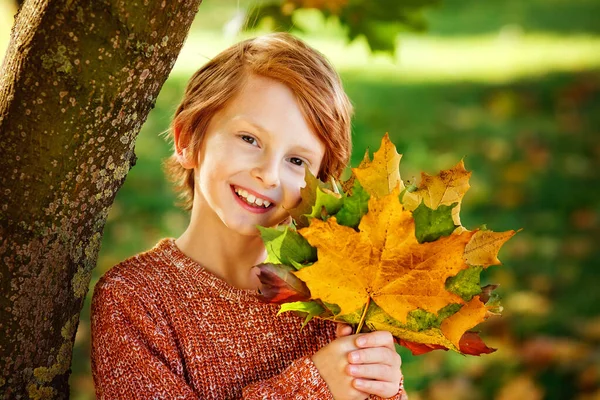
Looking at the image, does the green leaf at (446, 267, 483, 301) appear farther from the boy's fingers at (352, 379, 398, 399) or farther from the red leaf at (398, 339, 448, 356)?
the boy's fingers at (352, 379, 398, 399)

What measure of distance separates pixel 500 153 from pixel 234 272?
3.51 meters

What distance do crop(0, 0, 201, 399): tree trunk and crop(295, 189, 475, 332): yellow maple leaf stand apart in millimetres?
414

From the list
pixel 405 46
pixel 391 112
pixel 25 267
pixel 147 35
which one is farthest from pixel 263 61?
pixel 405 46

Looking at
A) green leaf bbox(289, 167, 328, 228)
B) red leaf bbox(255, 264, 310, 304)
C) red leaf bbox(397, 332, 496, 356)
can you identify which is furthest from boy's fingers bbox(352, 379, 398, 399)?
green leaf bbox(289, 167, 328, 228)

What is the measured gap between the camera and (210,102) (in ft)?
6.26

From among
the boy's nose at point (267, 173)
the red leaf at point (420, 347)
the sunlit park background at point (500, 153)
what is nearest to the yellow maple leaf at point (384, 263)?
the red leaf at point (420, 347)

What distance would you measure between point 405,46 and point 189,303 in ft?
18.3

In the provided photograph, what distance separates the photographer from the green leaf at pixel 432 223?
147 cm

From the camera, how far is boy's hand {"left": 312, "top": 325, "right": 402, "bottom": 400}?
1601 millimetres

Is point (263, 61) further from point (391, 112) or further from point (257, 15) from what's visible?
point (391, 112)

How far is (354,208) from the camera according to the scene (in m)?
1.48

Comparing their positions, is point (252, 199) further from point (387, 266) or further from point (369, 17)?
point (369, 17)

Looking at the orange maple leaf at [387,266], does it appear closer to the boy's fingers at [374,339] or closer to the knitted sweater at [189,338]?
the boy's fingers at [374,339]

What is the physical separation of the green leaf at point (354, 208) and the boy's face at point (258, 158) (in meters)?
0.32
